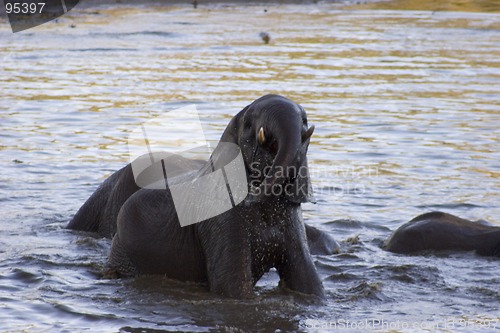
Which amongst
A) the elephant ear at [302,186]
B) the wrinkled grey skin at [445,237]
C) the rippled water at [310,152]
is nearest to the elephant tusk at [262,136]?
the elephant ear at [302,186]

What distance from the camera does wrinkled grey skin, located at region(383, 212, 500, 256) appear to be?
834cm

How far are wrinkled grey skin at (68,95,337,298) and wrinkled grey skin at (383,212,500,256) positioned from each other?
178cm

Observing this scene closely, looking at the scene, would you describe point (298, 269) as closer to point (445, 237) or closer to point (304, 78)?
point (445, 237)

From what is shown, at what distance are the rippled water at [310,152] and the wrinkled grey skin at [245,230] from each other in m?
0.15

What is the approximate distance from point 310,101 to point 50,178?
6.14 metres

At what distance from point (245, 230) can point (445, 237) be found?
255cm

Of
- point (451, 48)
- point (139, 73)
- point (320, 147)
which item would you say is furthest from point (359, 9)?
point (320, 147)

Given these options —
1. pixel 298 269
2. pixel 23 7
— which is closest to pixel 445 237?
pixel 298 269

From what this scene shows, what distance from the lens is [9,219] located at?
9.41 metres

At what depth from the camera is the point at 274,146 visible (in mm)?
6105

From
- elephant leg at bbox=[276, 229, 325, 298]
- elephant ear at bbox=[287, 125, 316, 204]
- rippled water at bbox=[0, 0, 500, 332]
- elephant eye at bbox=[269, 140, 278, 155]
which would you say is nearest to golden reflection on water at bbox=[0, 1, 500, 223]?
rippled water at bbox=[0, 0, 500, 332]

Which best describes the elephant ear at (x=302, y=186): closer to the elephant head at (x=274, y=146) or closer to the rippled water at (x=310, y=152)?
the elephant head at (x=274, y=146)

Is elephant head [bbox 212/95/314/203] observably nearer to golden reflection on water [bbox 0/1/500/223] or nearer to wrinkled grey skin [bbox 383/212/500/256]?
wrinkled grey skin [bbox 383/212/500/256]

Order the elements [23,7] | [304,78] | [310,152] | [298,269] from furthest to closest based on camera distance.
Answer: [23,7] → [304,78] → [310,152] → [298,269]
